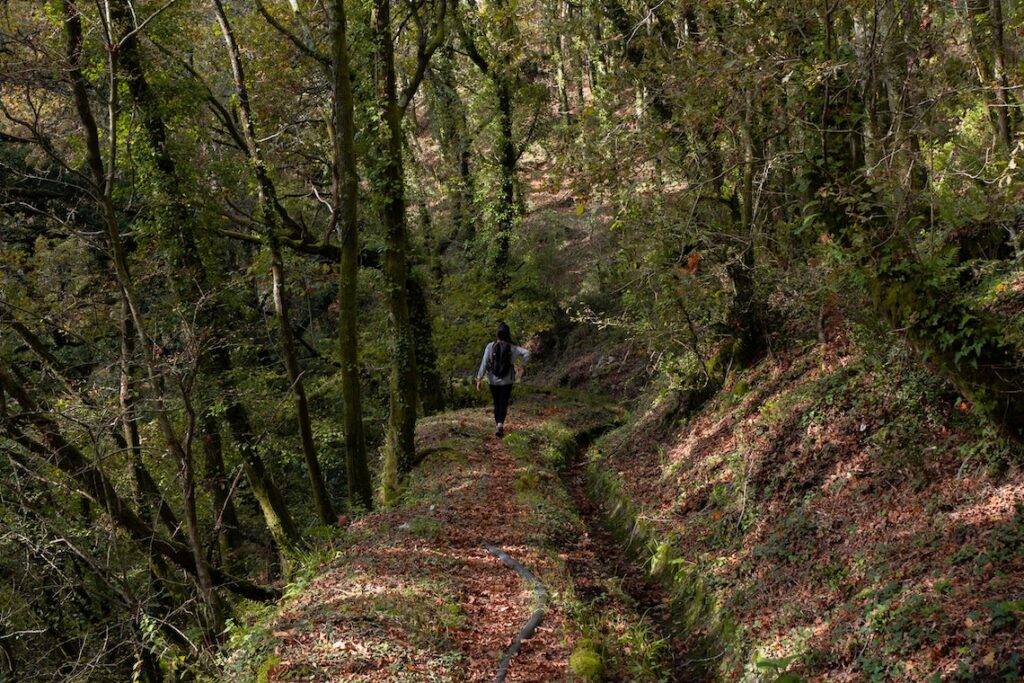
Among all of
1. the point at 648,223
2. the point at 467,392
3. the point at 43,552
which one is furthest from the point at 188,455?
the point at 467,392

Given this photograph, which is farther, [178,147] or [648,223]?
[178,147]

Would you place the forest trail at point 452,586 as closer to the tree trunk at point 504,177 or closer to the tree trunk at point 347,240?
the tree trunk at point 347,240

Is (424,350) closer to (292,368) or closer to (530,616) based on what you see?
(292,368)

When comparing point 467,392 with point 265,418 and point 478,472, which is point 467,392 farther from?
point 478,472

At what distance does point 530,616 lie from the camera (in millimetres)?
7785

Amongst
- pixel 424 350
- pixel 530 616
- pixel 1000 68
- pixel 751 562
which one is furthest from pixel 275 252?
pixel 1000 68

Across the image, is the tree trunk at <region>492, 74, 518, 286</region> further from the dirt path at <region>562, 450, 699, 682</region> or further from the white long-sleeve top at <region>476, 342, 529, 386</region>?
the dirt path at <region>562, 450, 699, 682</region>

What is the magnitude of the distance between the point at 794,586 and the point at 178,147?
37.3 ft

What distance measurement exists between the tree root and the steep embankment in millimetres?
1590

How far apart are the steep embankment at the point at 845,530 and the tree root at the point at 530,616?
1590 millimetres

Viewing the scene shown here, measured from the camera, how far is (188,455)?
27.3 feet

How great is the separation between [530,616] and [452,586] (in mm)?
964

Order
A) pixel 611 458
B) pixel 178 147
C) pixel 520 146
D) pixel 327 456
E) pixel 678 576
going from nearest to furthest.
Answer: pixel 678 576, pixel 178 147, pixel 611 458, pixel 327 456, pixel 520 146

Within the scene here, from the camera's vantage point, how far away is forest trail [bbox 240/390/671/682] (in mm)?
6684
